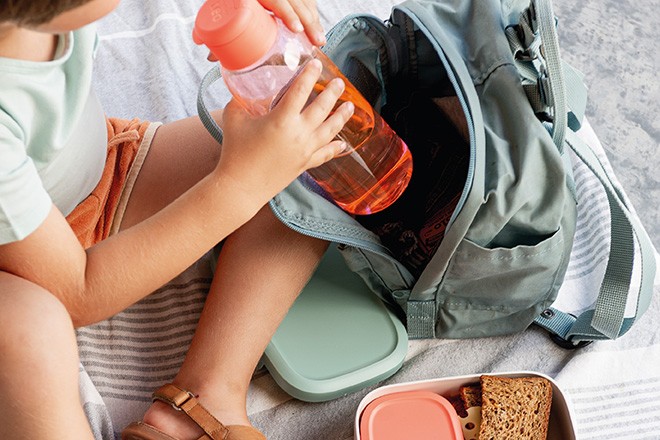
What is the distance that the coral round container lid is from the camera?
2.76 feet

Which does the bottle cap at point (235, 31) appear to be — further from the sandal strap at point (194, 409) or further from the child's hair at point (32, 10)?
the sandal strap at point (194, 409)

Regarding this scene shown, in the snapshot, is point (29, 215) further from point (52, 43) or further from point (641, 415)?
point (641, 415)

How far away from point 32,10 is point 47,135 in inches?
8.7

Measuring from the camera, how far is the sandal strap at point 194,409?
830mm

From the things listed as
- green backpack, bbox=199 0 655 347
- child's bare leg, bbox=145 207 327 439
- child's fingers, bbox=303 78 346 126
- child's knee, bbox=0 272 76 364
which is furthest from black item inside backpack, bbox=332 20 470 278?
child's knee, bbox=0 272 76 364

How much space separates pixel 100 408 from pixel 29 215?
28 cm

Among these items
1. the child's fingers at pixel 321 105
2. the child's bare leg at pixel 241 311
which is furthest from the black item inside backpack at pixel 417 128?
the child's fingers at pixel 321 105

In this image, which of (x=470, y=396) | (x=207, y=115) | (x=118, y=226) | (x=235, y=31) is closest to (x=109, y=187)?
(x=118, y=226)

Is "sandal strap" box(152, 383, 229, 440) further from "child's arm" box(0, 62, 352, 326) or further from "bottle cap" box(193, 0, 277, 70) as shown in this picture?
"bottle cap" box(193, 0, 277, 70)

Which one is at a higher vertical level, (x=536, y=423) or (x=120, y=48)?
(x=120, y=48)

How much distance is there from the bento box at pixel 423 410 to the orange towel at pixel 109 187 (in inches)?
13.8

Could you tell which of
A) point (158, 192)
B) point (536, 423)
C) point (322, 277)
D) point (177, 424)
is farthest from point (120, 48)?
point (536, 423)

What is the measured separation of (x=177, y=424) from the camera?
33.2 inches

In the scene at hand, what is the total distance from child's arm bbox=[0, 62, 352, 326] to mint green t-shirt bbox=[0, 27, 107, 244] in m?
0.05
